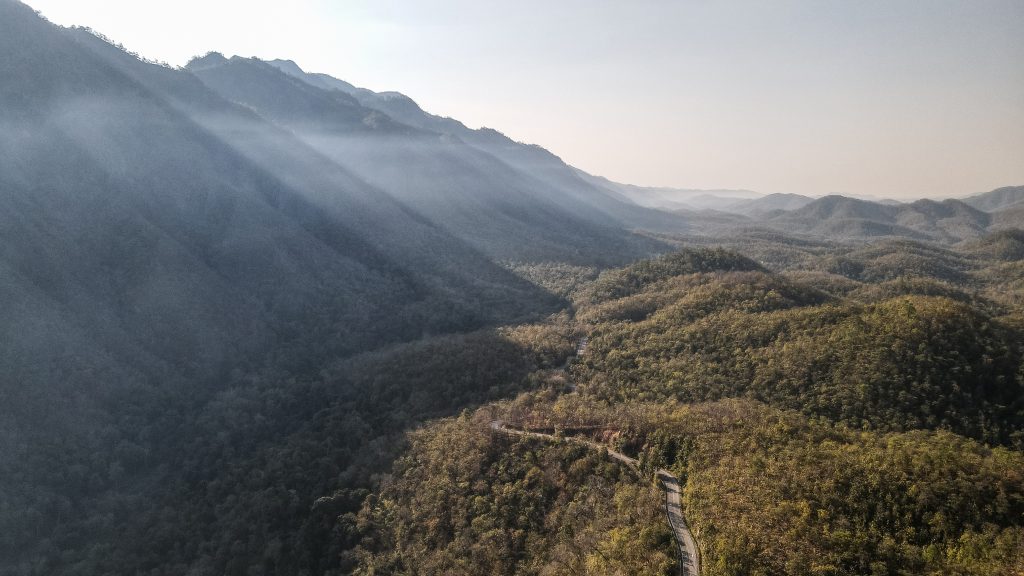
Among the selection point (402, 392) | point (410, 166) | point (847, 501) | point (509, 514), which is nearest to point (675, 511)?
point (847, 501)

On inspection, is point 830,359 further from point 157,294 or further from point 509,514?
point 157,294

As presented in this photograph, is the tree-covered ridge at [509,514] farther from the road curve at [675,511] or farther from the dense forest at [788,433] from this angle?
the road curve at [675,511]

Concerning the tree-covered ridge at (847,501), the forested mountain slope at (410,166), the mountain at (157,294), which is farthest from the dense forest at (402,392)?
the forested mountain slope at (410,166)

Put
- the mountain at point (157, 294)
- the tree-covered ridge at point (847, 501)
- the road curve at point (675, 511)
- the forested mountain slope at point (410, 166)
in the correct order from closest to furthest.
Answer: the tree-covered ridge at point (847, 501), the road curve at point (675, 511), the mountain at point (157, 294), the forested mountain slope at point (410, 166)

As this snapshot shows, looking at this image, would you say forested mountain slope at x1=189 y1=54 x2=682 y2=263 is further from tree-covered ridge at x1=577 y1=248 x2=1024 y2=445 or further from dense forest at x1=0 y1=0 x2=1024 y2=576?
tree-covered ridge at x1=577 y1=248 x2=1024 y2=445

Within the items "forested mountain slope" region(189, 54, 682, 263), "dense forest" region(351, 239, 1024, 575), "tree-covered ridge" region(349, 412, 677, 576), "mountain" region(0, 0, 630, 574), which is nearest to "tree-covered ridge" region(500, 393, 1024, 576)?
"dense forest" region(351, 239, 1024, 575)

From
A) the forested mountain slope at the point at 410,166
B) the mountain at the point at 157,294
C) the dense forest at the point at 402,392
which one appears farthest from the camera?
the forested mountain slope at the point at 410,166

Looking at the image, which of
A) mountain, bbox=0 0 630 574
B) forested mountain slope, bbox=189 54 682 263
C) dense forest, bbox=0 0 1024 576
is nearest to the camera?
dense forest, bbox=0 0 1024 576
